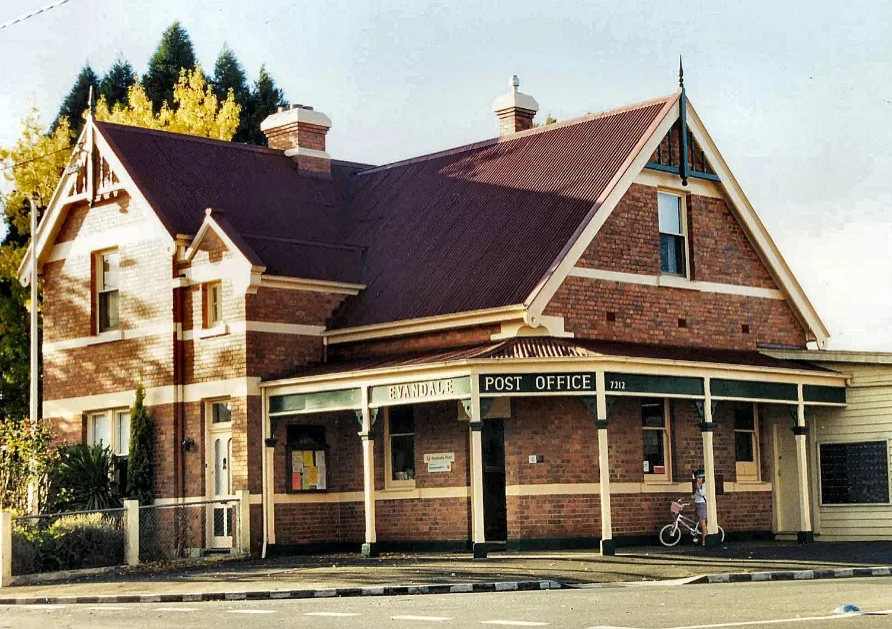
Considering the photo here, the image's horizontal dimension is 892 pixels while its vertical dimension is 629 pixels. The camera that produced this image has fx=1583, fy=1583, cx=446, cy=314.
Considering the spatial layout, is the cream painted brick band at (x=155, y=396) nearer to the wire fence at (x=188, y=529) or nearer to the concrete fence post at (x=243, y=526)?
the concrete fence post at (x=243, y=526)

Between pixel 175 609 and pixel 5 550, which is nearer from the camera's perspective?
pixel 175 609

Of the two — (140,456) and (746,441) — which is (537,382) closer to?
(746,441)

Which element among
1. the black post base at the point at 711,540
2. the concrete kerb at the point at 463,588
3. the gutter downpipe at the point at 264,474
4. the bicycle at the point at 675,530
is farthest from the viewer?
the gutter downpipe at the point at 264,474

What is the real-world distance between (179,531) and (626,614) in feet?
53.1

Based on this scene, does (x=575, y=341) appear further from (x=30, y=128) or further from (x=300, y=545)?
(x=30, y=128)

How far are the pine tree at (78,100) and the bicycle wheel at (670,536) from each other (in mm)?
34340

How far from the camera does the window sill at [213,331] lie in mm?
30266

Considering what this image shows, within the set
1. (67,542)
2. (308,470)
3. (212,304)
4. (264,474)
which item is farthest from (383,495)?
(67,542)

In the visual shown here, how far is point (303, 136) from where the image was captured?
117ft

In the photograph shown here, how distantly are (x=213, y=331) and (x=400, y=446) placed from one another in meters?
4.25

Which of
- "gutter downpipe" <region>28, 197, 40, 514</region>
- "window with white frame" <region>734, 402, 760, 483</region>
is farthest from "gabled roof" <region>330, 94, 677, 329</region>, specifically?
"gutter downpipe" <region>28, 197, 40, 514</region>

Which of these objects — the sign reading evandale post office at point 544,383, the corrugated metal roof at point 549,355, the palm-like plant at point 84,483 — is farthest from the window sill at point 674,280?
the palm-like plant at point 84,483

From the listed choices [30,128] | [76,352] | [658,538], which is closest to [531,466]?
[658,538]

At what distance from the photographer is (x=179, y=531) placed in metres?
30.5
